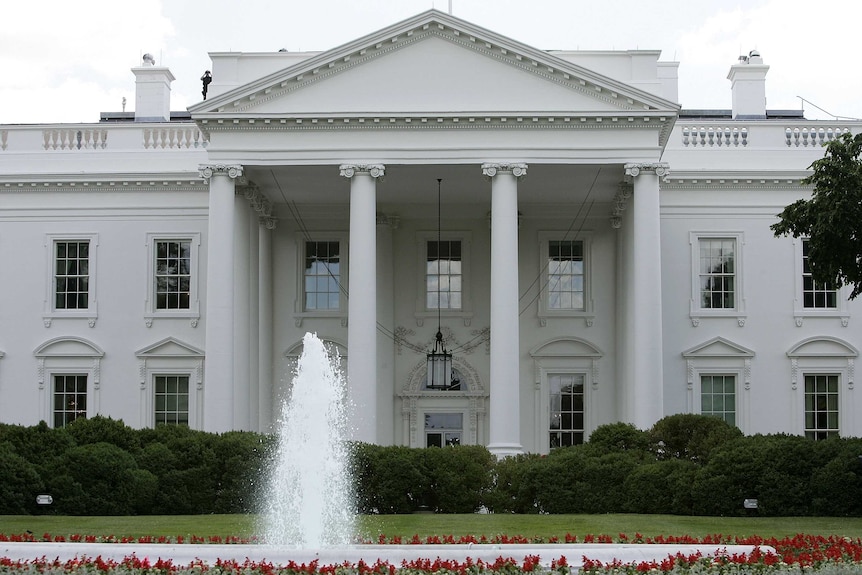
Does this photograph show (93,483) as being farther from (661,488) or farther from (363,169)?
(363,169)

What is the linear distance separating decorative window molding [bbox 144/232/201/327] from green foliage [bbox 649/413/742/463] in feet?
48.4

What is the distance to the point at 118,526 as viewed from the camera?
2059cm

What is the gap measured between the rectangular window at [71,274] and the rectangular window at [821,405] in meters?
21.1

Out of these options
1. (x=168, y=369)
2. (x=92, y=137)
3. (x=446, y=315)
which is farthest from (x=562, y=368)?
(x=92, y=137)

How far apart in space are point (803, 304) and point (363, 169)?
13.6 meters

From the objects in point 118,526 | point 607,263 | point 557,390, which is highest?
point 607,263

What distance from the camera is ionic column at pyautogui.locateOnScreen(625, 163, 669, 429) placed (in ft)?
98.5

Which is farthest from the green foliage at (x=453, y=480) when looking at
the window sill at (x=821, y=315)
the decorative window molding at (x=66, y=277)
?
the decorative window molding at (x=66, y=277)

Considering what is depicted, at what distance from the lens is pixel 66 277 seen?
36.2 meters

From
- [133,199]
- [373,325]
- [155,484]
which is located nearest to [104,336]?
[133,199]

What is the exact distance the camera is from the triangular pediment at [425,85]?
1204 inches

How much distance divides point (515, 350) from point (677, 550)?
15317 mm

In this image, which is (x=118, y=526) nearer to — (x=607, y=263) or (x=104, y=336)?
(x=104, y=336)

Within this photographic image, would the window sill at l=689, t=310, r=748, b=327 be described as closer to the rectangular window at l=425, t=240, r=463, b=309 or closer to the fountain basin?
the rectangular window at l=425, t=240, r=463, b=309
